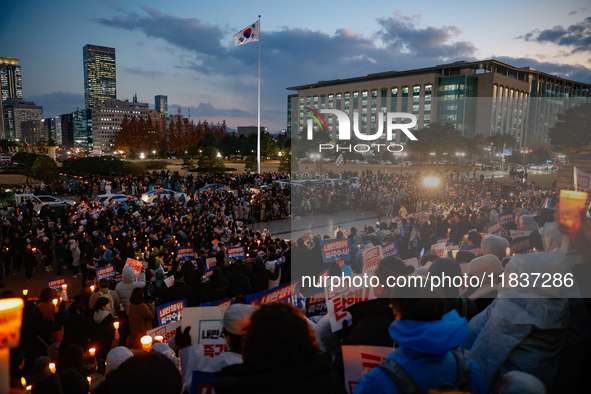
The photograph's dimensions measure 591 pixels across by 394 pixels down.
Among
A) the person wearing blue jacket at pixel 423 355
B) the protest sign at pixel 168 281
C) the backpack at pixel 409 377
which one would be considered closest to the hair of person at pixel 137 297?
the protest sign at pixel 168 281

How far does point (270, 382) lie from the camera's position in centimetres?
143

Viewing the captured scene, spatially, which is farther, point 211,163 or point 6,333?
point 211,163

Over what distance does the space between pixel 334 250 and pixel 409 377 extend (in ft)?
17.0

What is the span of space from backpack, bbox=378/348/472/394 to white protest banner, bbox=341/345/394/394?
46 cm

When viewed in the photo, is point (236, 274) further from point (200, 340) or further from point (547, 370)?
point (547, 370)

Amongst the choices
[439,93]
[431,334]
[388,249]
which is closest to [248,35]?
[388,249]

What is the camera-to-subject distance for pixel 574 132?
13.6 meters

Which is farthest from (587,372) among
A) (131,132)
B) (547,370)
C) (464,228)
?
(131,132)

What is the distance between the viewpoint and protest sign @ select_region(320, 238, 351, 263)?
6.67m

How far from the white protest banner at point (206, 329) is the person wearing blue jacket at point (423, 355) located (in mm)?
1573

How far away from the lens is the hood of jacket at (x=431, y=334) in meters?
1.63

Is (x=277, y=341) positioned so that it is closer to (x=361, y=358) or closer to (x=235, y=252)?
(x=361, y=358)

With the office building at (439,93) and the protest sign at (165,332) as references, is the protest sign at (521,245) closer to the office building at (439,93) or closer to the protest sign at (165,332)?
the protest sign at (165,332)

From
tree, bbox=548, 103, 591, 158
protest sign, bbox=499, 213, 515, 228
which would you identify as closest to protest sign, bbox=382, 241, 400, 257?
protest sign, bbox=499, 213, 515, 228
